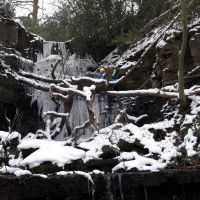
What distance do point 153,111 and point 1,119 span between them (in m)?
5.24

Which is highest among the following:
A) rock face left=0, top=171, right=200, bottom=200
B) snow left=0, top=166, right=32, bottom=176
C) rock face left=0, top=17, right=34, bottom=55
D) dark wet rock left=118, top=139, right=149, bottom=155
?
rock face left=0, top=17, right=34, bottom=55

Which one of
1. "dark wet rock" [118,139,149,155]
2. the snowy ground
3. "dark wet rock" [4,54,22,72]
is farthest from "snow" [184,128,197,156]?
"dark wet rock" [4,54,22,72]

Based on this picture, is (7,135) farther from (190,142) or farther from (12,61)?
(12,61)

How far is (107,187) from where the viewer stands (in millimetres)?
6535

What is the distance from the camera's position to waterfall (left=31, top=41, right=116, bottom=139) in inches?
525

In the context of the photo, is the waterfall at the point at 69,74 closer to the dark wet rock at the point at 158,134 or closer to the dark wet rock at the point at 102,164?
the dark wet rock at the point at 158,134

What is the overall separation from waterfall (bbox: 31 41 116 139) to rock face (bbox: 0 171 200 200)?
5.79 m

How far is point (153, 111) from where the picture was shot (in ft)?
40.9

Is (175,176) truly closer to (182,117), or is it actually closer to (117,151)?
(117,151)

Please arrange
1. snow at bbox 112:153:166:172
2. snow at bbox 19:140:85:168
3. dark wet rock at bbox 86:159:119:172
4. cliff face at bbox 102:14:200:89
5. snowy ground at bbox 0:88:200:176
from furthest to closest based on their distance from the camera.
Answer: cliff face at bbox 102:14:200:89 → dark wet rock at bbox 86:159:119:172 → snow at bbox 112:153:166:172 → snowy ground at bbox 0:88:200:176 → snow at bbox 19:140:85:168

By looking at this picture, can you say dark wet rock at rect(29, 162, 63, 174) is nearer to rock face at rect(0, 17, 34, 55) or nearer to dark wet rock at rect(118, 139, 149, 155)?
dark wet rock at rect(118, 139, 149, 155)

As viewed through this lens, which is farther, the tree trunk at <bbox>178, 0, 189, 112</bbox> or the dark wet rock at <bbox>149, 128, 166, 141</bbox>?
the dark wet rock at <bbox>149, 128, 166, 141</bbox>

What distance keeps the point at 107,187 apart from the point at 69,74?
946 cm

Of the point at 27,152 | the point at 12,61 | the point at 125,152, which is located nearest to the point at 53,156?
the point at 27,152
